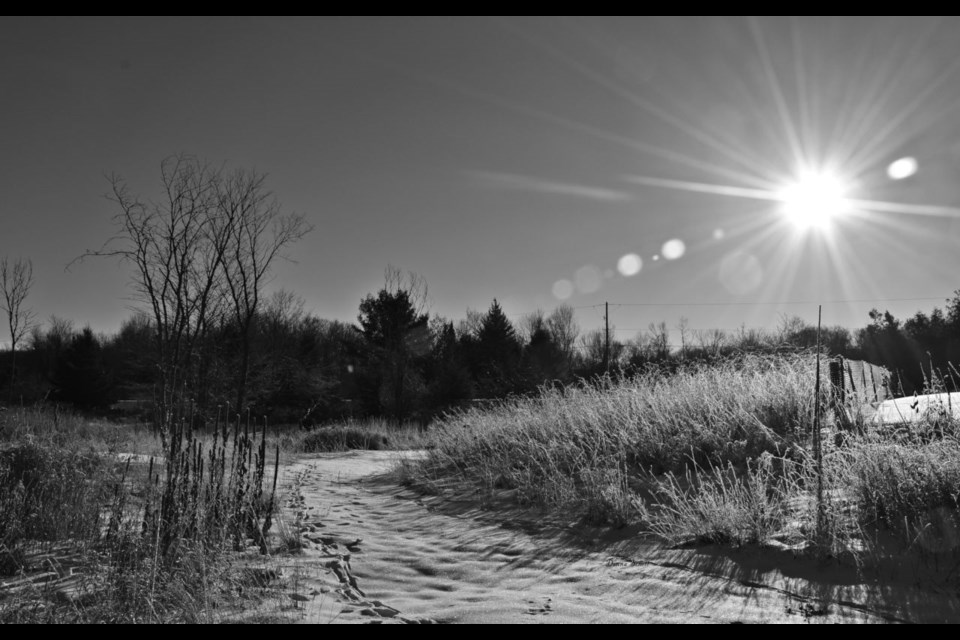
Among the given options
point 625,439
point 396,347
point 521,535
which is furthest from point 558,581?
point 396,347

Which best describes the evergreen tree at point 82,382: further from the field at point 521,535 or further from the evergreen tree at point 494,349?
the field at point 521,535

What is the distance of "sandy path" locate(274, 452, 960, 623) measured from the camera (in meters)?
3.09

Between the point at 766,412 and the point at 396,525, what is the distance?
474 cm

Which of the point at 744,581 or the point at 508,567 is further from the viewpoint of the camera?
Answer: the point at 508,567

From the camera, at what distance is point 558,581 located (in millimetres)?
3844

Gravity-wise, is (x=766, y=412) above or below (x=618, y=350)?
below

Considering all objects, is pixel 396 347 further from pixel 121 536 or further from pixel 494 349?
pixel 121 536

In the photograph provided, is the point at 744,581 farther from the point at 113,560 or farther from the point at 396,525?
the point at 113,560

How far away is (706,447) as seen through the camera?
669cm

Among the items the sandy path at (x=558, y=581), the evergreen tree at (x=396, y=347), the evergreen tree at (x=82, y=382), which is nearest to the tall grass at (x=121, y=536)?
the sandy path at (x=558, y=581)

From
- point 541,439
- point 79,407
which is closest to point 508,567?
point 541,439

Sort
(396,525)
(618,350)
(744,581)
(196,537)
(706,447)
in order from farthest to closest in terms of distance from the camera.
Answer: (618,350), (706,447), (396,525), (196,537), (744,581)

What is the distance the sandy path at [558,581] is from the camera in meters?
3.09
